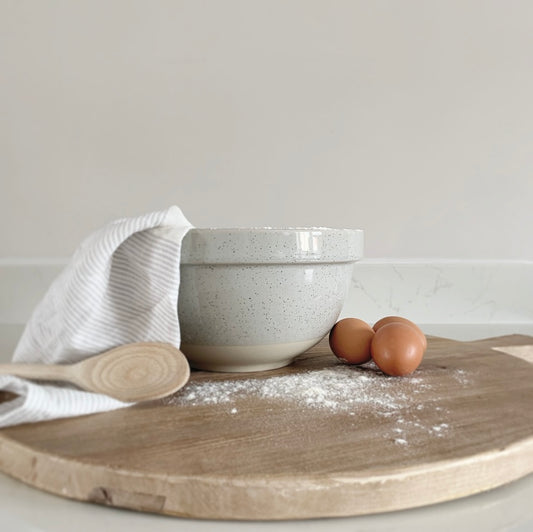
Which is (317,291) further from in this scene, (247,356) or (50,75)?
(50,75)

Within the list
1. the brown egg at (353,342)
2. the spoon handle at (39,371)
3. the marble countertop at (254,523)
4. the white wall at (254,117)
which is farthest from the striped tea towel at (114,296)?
the white wall at (254,117)

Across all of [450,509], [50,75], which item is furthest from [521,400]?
[50,75]

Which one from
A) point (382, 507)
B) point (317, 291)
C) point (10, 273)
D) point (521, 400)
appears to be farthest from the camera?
point (10, 273)

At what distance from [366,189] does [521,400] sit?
103cm

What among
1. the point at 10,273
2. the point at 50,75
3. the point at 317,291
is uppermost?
the point at 50,75

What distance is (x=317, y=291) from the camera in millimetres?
720

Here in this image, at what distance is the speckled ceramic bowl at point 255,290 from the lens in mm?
656

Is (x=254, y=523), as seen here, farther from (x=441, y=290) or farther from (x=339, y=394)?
(x=441, y=290)

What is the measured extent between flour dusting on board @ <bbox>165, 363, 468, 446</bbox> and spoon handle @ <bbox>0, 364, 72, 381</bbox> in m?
0.11

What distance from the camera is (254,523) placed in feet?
1.31

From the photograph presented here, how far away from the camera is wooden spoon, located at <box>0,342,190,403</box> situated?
1.86 ft

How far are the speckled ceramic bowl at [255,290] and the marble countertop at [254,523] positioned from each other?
30 centimetres

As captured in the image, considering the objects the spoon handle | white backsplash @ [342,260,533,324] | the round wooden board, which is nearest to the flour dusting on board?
the round wooden board

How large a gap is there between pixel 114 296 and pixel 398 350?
37cm
